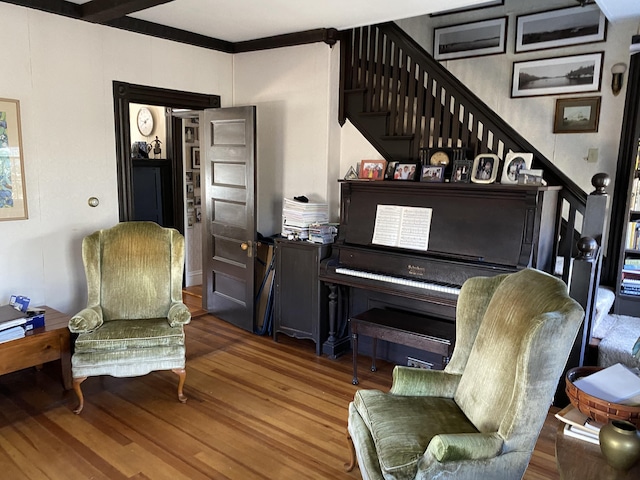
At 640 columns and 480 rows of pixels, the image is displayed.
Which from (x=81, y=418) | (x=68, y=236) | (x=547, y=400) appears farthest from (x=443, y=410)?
(x=68, y=236)

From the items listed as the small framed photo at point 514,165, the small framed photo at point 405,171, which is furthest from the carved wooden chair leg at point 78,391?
the small framed photo at point 514,165

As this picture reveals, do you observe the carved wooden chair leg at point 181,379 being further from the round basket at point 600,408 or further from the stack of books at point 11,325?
the round basket at point 600,408

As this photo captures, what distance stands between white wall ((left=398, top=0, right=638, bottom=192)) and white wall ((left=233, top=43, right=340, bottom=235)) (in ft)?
4.23

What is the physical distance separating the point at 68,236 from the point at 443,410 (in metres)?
3.02

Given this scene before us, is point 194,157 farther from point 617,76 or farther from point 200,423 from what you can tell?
point 617,76

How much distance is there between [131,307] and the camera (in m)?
3.33

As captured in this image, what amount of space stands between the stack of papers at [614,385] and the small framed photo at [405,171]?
6.42ft

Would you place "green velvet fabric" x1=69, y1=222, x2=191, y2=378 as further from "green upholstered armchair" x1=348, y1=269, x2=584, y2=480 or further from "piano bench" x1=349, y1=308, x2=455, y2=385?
"green upholstered armchair" x1=348, y1=269, x2=584, y2=480

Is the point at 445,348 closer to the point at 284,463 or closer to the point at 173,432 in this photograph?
the point at 284,463

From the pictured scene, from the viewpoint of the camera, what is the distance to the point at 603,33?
3662 millimetres

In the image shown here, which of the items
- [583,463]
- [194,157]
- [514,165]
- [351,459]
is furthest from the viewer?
[194,157]

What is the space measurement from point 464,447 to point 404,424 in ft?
1.04

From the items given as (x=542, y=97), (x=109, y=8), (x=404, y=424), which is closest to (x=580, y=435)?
(x=404, y=424)

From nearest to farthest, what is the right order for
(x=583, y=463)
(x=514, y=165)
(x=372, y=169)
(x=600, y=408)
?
(x=583, y=463)
(x=600, y=408)
(x=514, y=165)
(x=372, y=169)
